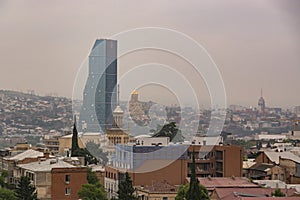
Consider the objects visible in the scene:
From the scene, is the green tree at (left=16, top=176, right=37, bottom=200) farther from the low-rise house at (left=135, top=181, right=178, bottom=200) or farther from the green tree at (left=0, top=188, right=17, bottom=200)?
the low-rise house at (left=135, top=181, right=178, bottom=200)

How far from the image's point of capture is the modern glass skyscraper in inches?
1248

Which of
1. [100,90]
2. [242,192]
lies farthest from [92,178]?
[100,90]

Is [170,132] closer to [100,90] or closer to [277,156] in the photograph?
[277,156]

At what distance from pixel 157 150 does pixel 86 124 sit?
60.9 feet

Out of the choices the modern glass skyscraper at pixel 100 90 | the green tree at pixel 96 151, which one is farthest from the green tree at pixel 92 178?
the modern glass skyscraper at pixel 100 90

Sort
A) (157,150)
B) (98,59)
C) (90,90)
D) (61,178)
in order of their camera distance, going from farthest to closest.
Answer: (98,59) < (90,90) < (157,150) < (61,178)

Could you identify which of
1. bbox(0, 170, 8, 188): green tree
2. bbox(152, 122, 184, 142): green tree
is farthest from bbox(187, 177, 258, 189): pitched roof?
bbox(152, 122, 184, 142): green tree

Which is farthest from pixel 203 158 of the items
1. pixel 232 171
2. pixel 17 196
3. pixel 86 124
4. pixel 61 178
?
pixel 86 124

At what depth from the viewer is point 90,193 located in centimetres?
1188

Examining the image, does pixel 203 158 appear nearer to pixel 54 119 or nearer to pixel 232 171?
pixel 232 171

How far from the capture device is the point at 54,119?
4038cm

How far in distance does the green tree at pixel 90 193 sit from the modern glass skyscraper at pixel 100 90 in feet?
56.9

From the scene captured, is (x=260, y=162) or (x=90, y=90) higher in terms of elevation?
(x=90, y=90)

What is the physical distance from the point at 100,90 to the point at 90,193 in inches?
906
